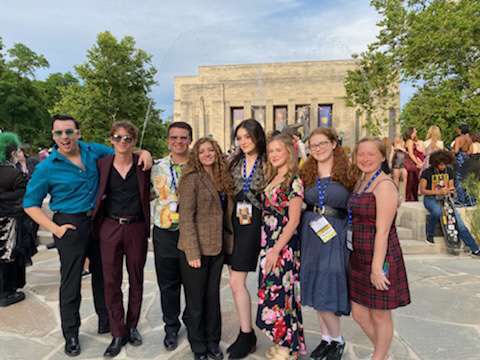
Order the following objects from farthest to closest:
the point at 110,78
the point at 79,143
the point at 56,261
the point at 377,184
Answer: the point at 110,78 → the point at 56,261 → the point at 79,143 → the point at 377,184

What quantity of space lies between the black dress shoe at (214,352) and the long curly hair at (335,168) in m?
1.65

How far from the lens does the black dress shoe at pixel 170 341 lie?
11.2ft

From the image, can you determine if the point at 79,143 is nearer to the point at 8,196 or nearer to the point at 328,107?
the point at 8,196

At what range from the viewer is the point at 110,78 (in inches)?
1107

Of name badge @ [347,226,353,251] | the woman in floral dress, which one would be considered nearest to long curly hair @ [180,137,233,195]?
the woman in floral dress

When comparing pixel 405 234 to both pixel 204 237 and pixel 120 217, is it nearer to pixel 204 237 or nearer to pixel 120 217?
pixel 204 237

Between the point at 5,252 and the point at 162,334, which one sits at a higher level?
the point at 5,252

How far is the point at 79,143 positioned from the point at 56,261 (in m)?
3.93

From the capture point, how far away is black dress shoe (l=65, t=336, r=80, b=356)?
3330 millimetres

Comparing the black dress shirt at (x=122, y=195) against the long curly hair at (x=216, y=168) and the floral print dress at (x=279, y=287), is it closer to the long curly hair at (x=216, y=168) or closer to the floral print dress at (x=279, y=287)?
the long curly hair at (x=216, y=168)

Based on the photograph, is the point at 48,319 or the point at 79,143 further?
the point at 48,319

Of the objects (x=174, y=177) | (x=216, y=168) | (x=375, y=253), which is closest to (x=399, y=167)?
(x=375, y=253)

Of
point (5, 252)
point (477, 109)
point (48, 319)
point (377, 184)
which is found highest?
point (477, 109)

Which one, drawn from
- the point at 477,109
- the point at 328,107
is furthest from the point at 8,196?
the point at 328,107
